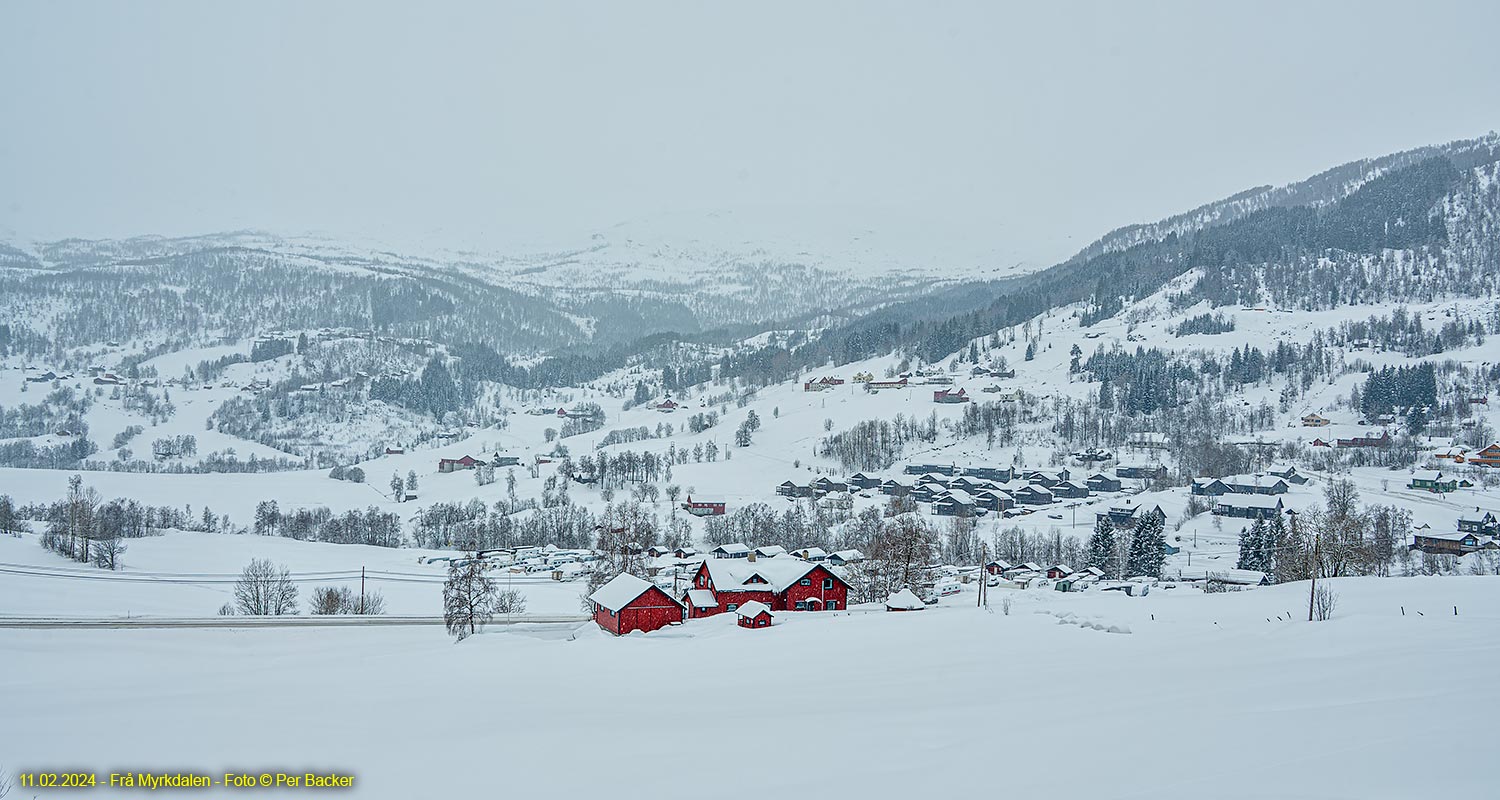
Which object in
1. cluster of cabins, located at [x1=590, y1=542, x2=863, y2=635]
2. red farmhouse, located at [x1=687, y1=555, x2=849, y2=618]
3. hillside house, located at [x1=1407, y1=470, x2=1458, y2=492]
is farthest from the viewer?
hillside house, located at [x1=1407, y1=470, x2=1458, y2=492]

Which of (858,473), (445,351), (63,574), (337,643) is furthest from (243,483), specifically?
(445,351)

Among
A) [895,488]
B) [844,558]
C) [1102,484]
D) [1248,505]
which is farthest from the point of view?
[895,488]

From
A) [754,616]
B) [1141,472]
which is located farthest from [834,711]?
[1141,472]

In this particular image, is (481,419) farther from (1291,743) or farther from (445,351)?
(1291,743)

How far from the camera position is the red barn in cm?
3006

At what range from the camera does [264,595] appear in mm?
38562

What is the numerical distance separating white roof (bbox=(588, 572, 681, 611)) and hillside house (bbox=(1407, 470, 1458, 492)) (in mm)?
62407

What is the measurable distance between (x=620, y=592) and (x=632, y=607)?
2.72 feet

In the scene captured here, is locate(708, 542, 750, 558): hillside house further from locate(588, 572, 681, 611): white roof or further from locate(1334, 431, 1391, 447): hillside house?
locate(1334, 431, 1391, 447): hillside house

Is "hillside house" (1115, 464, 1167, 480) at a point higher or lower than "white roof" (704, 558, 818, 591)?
higher

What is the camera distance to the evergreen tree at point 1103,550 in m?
52.0

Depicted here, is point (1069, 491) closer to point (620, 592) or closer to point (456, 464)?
point (620, 592)

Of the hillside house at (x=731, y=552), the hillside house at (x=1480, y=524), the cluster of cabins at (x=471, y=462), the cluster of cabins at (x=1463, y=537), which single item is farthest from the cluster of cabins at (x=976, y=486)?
the cluster of cabins at (x=471, y=462)

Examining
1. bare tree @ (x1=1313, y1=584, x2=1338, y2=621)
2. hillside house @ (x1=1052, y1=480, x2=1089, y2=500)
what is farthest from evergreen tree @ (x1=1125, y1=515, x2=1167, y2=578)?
bare tree @ (x1=1313, y1=584, x2=1338, y2=621)
